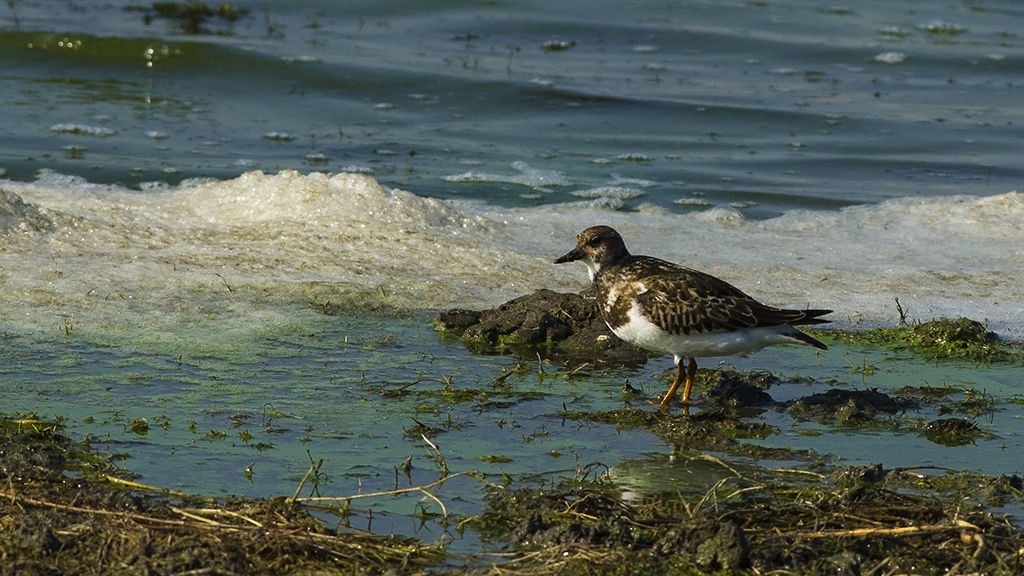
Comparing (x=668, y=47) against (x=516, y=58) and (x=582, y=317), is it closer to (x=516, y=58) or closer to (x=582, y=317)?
(x=516, y=58)

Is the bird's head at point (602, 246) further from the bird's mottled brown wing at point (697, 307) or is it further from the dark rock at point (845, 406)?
the dark rock at point (845, 406)

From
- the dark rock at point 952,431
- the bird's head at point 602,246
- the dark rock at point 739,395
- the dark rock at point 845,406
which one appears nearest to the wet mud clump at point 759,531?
the dark rock at point 952,431

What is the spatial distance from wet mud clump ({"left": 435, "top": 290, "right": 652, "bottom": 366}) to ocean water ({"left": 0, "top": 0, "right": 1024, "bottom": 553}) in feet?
0.51

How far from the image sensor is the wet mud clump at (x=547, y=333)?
680 cm

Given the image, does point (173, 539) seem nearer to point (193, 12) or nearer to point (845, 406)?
point (845, 406)

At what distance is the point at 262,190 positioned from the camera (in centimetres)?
953

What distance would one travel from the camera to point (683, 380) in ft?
20.2

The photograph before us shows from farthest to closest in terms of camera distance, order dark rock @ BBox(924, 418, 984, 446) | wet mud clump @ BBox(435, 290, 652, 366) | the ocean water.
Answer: wet mud clump @ BBox(435, 290, 652, 366)
the ocean water
dark rock @ BBox(924, 418, 984, 446)

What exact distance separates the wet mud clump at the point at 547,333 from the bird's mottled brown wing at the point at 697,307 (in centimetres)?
82

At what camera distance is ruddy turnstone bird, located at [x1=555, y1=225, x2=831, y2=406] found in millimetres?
5875

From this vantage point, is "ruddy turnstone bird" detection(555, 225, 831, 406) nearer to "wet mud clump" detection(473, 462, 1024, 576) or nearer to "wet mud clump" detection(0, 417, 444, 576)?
"wet mud clump" detection(473, 462, 1024, 576)

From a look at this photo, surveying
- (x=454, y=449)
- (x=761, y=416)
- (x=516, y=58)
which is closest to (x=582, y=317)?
(x=761, y=416)

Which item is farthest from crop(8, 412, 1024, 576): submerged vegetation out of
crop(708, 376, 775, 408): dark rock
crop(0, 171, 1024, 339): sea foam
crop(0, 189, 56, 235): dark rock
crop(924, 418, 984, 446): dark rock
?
crop(0, 189, 56, 235): dark rock

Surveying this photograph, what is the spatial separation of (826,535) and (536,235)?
556cm
